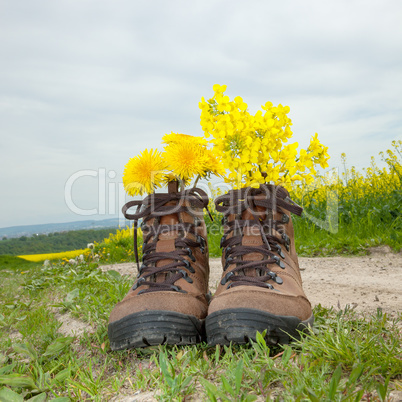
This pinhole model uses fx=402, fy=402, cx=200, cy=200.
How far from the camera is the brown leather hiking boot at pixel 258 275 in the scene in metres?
1.91

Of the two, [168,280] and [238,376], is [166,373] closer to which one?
[238,376]

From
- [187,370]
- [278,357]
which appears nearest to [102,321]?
[187,370]

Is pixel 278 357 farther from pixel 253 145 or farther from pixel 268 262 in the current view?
pixel 253 145

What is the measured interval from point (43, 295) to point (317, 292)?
2.89m

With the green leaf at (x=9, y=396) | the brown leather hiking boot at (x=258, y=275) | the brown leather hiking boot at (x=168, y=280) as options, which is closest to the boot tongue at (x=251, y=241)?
the brown leather hiking boot at (x=258, y=275)

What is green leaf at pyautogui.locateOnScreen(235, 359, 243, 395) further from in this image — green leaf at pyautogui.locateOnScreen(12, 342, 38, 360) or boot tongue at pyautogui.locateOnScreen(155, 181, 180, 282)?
green leaf at pyautogui.locateOnScreen(12, 342, 38, 360)

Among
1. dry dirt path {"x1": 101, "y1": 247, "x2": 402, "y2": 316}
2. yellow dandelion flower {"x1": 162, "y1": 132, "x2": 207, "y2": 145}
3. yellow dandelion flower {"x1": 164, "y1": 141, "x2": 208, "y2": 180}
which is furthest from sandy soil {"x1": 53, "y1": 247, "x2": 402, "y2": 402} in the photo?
yellow dandelion flower {"x1": 162, "y1": 132, "x2": 207, "y2": 145}

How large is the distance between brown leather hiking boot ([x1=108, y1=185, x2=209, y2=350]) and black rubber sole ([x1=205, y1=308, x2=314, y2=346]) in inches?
6.9

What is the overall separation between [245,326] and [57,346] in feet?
3.65

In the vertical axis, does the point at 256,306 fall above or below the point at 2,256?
above

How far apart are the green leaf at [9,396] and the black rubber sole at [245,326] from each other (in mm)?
871

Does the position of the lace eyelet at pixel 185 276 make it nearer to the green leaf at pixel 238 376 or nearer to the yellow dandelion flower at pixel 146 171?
the yellow dandelion flower at pixel 146 171

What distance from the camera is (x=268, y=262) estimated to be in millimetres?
2236

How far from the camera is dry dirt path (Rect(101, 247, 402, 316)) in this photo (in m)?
3.11
